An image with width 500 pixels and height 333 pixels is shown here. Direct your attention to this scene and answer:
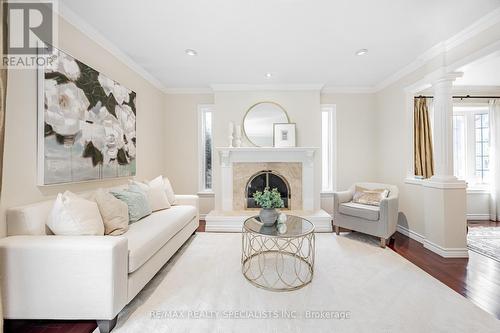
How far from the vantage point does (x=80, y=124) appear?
225cm

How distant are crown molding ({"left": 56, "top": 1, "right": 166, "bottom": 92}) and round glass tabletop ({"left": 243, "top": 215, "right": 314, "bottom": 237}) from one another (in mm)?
2692

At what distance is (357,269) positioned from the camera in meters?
2.40

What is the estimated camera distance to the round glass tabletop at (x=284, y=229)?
6.93 feet

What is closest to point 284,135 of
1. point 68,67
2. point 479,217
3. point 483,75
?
point 68,67

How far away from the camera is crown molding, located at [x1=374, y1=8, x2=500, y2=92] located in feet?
7.19

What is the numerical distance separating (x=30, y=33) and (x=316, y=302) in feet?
10.8

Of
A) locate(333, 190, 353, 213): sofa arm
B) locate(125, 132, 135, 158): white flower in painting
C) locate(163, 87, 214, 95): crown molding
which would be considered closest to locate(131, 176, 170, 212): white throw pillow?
locate(125, 132, 135, 158): white flower in painting

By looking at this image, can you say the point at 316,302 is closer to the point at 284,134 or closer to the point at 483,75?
the point at 284,134

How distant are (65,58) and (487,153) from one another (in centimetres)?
690

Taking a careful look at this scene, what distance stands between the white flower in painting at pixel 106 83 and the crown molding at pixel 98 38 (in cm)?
37

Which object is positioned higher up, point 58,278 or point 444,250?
point 58,278

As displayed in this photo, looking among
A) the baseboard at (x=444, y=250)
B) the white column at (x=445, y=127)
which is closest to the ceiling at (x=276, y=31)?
the white column at (x=445, y=127)

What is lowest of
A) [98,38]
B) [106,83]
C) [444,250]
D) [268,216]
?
[444,250]

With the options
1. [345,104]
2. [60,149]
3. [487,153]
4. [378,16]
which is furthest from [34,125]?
[487,153]
